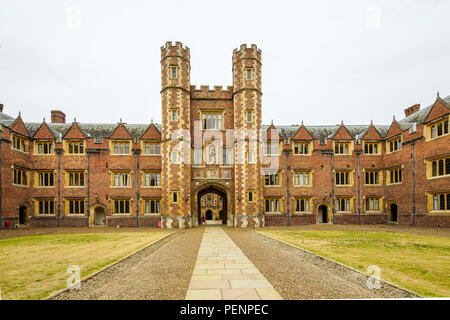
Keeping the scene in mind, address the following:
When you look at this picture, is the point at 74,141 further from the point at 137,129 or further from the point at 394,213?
the point at 394,213

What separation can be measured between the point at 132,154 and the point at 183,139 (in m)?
6.32

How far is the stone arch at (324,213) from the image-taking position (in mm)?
30500

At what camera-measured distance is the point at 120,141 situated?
30.1 metres

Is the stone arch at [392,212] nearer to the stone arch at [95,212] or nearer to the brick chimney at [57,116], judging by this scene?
the stone arch at [95,212]

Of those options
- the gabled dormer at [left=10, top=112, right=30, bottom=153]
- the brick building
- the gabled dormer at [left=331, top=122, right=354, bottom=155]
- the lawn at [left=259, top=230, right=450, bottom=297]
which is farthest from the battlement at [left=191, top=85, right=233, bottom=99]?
the lawn at [left=259, top=230, right=450, bottom=297]

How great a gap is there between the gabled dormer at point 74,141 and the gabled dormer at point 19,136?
135 inches

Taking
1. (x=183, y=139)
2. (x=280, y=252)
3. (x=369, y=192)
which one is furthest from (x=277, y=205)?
(x=280, y=252)

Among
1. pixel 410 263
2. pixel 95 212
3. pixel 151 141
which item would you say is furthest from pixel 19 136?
pixel 410 263

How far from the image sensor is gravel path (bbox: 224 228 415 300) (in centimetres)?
604

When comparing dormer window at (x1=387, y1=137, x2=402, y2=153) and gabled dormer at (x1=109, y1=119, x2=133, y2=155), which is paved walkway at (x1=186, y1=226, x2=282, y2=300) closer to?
gabled dormer at (x1=109, y1=119, x2=133, y2=155)

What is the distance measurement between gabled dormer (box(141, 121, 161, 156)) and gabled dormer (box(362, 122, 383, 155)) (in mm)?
22145
